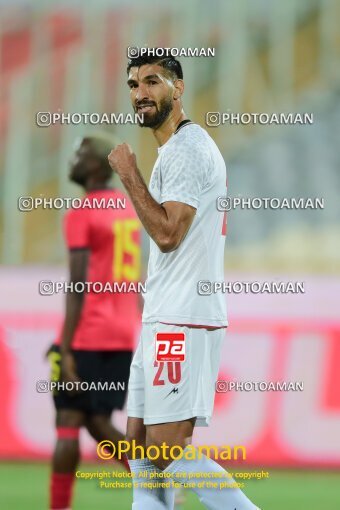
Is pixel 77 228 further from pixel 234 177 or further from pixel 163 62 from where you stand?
pixel 234 177

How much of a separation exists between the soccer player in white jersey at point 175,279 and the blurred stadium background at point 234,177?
9.31 feet

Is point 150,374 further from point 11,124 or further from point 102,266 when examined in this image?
point 11,124

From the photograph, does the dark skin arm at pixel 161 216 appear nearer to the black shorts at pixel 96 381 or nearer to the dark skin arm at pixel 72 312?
the dark skin arm at pixel 72 312

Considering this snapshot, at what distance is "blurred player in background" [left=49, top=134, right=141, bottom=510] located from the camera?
4258mm

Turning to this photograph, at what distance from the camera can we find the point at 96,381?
4.32 m

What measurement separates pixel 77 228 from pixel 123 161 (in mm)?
1196

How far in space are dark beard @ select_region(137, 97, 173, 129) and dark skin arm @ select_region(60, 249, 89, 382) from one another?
1.12 metres

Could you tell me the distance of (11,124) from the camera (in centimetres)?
891

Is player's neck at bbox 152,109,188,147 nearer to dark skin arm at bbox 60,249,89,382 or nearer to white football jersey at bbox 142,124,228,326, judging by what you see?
white football jersey at bbox 142,124,228,326

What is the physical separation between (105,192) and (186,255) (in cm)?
134

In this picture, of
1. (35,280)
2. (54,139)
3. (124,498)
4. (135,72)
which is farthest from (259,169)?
(135,72)

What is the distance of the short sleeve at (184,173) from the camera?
3.04m

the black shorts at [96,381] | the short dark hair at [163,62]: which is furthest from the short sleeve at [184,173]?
the black shorts at [96,381]

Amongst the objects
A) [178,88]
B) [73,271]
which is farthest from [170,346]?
[73,271]
